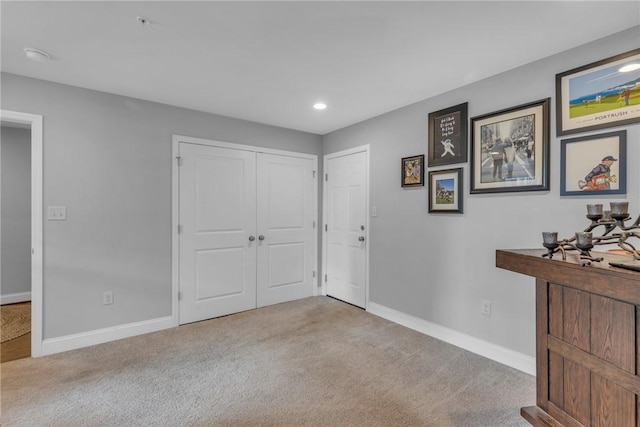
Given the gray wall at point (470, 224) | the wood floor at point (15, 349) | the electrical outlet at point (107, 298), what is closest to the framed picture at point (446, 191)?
the gray wall at point (470, 224)

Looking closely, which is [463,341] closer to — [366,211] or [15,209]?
[366,211]

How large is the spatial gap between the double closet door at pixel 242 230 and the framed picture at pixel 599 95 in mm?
2865

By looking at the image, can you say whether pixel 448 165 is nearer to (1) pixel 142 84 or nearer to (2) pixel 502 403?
(2) pixel 502 403

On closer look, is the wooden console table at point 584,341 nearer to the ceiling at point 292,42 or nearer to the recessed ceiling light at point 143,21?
the ceiling at point 292,42

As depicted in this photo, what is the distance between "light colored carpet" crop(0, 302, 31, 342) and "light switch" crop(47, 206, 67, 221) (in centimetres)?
136

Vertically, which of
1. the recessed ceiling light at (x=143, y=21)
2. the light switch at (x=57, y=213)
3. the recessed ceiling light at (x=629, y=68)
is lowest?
the light switch at (x=57, y=213)

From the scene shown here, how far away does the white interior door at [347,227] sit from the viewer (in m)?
3.85

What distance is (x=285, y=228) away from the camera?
13.5 ft

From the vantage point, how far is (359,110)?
11.2ft

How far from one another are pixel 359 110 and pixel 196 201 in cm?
206

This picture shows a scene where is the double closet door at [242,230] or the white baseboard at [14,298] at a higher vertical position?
the double closet door at [242,230]

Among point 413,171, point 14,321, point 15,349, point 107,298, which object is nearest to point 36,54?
point 107,298

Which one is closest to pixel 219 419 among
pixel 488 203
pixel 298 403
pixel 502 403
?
pixel 298 403

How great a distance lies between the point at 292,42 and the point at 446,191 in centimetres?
186
